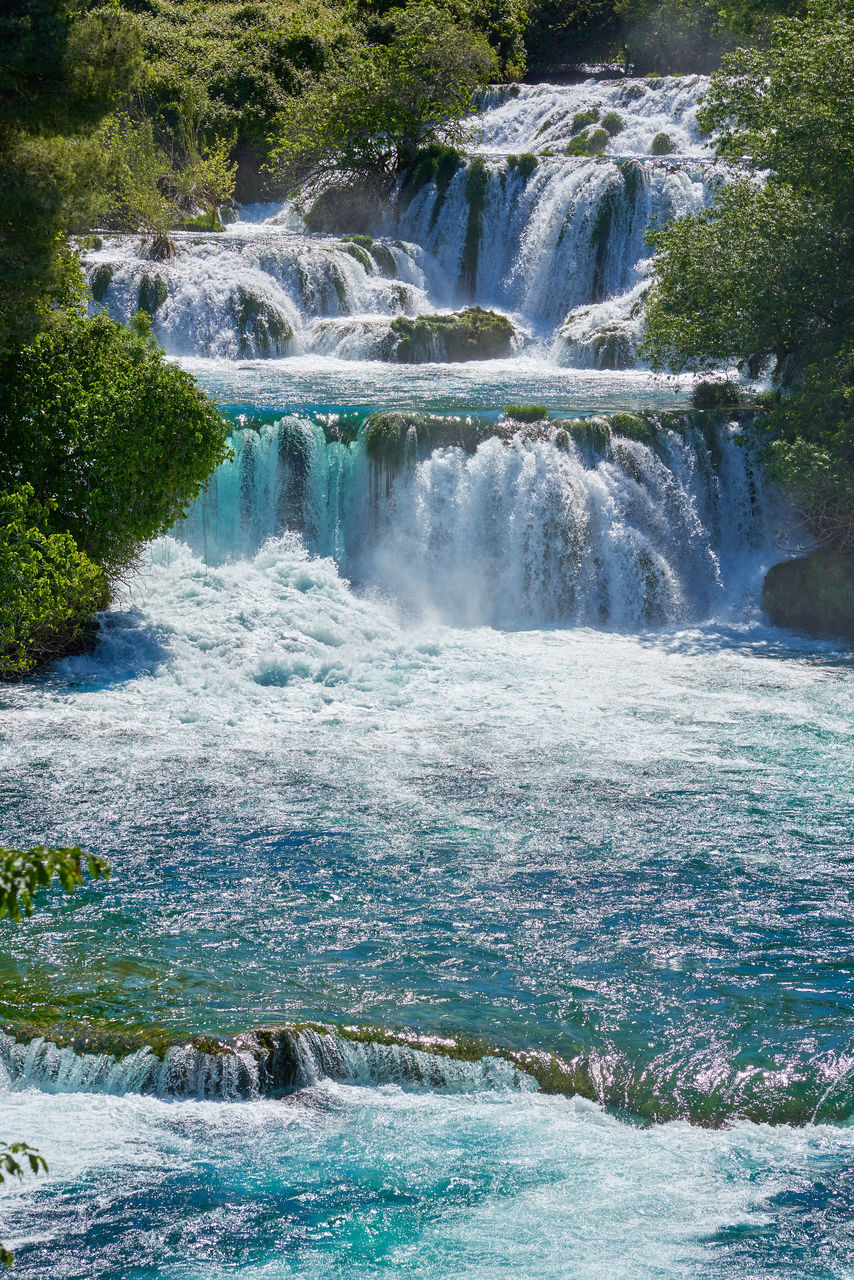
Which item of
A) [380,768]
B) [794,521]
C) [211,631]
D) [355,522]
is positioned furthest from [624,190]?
[380,768]

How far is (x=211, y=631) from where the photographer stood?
1548 centimetres

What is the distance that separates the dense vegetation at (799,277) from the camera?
17.3 m

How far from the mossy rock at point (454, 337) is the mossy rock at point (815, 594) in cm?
990

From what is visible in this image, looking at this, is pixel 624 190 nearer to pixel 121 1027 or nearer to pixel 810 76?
pixel 810 76

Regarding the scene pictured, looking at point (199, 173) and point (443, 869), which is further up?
point (199, 173)

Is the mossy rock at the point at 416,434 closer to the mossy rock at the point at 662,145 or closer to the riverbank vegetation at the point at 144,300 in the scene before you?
the riverbank vegetation at the point at 144,300

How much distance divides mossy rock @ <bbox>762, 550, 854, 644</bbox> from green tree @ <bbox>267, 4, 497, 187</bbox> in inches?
764

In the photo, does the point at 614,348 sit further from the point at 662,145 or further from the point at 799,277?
the point at 662,145

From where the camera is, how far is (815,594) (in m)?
17.7

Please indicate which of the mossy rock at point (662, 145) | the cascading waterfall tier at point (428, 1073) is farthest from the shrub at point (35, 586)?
the mossy rock at point (662, 145)

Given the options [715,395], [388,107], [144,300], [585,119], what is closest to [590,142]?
[585,119]

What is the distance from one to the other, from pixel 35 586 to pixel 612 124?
25956mm

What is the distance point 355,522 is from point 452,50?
68.0 feet

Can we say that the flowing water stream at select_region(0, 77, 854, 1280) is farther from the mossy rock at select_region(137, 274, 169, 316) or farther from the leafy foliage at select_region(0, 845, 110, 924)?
the leafy foliage at select_region(0, 845, 110, 924)
